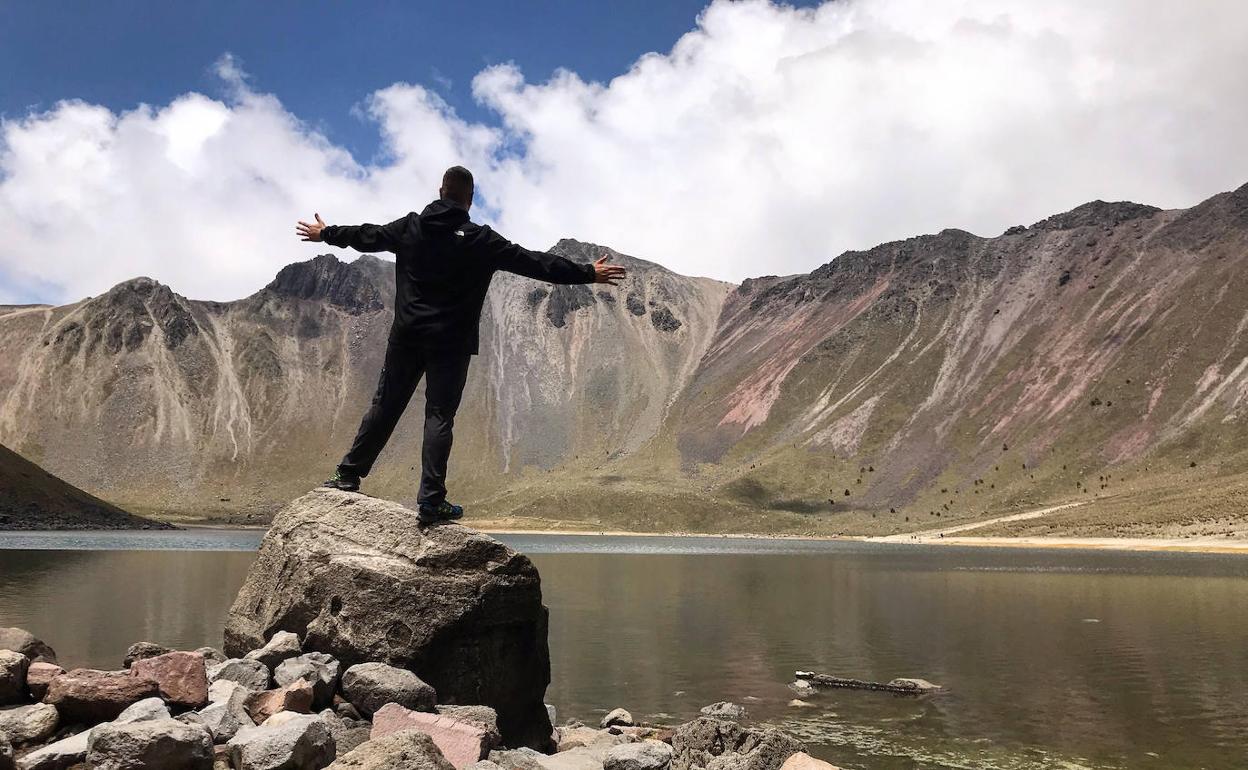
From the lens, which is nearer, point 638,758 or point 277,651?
point 277,651

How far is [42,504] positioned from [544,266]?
157547mm

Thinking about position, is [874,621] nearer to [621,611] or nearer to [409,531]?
[621,611]

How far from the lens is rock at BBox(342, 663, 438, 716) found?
11.9 meters

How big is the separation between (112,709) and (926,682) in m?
25.3

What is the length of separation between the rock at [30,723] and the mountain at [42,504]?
486ft

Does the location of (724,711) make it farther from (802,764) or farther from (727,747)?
(802,764)

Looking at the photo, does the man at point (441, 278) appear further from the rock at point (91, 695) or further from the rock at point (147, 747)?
the rock at point (147, 747)

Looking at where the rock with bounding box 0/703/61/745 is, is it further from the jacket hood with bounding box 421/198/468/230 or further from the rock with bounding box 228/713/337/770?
the jacket hood with bounding box 421/198/468/230

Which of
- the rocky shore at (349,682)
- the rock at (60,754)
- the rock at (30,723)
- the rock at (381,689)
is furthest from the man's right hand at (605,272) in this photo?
the rock at (30,723)

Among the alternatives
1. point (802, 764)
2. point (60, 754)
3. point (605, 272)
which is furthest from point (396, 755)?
point (605, 272)

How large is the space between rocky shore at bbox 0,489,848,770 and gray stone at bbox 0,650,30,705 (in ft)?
0.06

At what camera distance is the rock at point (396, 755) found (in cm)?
902

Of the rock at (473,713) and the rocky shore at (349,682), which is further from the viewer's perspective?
the rock at (473,713)

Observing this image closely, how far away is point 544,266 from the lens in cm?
1328
